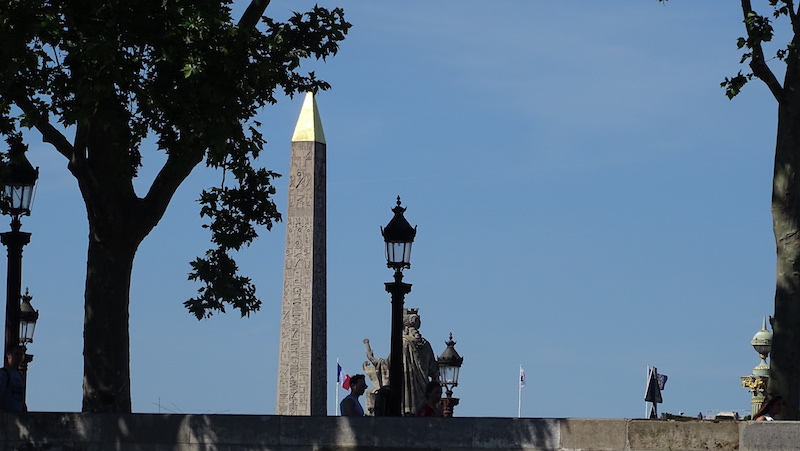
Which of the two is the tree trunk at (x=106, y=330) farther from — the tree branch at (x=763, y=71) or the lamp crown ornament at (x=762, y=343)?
the lamp crown ornament at (x=762, y=343)

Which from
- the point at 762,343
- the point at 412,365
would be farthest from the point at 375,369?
the point at 762,343

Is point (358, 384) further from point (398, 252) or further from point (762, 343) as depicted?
point (762, 343)

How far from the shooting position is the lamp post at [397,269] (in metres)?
25.2

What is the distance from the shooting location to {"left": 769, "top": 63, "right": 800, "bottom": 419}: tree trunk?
24719 mm

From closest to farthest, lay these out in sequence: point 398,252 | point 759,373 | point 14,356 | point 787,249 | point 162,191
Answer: point 14,356 → point 787,249 → point 398,252 → point 162,191 → point 759,373

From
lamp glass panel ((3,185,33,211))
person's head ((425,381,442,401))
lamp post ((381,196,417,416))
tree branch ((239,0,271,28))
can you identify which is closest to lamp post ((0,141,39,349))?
lamp glass panel ((3,185,33,211))

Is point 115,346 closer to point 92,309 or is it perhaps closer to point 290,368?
point 92,309

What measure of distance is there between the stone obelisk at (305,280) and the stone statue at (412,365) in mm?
2377

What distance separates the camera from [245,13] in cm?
2825

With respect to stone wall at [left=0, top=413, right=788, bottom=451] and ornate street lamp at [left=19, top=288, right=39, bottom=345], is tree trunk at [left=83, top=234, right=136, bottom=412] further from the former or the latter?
ornate street lamp at [left=19, top=288, right=39, bottom=345]

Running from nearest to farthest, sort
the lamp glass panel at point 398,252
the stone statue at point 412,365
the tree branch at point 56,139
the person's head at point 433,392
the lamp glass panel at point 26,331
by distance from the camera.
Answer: the person's head at point 433,392, the lamp glass panel at point 398,252, the tree branch at point 56,139, the lamp glass panel at point 26,331, the stone statue at point 412,365

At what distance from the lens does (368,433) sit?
22719mm

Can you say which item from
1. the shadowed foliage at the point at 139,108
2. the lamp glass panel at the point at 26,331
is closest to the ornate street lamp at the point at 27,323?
the lamp glass panel at the point at 26,331

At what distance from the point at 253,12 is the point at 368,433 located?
809 centimetres
